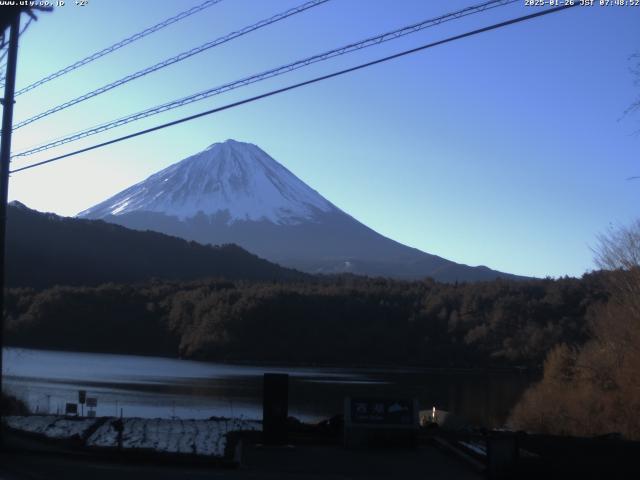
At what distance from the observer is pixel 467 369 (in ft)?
206

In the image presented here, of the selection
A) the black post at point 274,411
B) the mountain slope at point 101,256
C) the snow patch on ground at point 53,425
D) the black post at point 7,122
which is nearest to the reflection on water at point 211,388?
the snow patch on ground at point 53,425

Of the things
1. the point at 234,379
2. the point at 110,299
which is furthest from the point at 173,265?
the point at 234,379

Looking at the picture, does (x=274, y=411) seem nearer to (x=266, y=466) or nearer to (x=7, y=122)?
(x=266, y=466)

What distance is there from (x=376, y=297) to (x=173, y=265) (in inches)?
1351

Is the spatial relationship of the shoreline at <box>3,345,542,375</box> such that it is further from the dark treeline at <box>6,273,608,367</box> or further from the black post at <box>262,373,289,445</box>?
the black post at <box>262,373,289,445</box>

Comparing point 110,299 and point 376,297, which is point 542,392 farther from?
point 110,299

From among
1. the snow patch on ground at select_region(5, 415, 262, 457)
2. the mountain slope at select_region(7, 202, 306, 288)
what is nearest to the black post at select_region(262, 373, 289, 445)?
the snow patch on ground at select_region(5, 415, 262, 457)

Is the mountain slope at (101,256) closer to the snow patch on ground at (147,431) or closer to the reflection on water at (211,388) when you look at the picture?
the reflection on water at (211,388)

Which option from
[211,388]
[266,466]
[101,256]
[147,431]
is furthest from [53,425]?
[101,256]

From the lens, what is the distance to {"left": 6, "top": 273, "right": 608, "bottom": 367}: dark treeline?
64062mm

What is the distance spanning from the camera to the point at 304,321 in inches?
2862

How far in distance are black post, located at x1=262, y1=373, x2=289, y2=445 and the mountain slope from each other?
70542 millimetres

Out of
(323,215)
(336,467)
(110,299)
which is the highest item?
(323,215)

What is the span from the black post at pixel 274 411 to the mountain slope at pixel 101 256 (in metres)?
70.5
